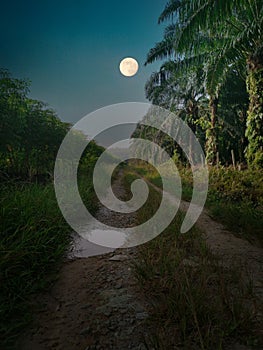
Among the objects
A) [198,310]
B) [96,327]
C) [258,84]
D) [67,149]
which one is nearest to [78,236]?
[96,327]

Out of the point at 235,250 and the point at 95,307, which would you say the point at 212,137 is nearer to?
the point at 235,250

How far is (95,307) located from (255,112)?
9.96 metres

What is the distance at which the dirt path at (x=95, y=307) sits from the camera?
133 centimetres

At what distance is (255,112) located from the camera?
840cm

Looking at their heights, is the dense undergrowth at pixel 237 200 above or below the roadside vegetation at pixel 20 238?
below

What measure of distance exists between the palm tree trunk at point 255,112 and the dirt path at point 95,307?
6926mm

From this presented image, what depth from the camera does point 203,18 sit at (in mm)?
5398

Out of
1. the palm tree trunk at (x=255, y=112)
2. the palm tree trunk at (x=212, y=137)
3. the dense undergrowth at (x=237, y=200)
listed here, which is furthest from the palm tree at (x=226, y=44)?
the palm tree trunk at (x=212, y=137)

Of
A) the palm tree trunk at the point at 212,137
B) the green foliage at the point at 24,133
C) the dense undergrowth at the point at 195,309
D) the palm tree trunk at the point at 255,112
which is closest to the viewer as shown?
the dense undergrowth at the point at 195,309

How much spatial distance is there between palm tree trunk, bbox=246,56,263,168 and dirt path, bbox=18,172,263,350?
693 cm

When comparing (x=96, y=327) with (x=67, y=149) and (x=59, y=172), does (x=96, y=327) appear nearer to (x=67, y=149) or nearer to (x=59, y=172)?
(x=59, y=172)

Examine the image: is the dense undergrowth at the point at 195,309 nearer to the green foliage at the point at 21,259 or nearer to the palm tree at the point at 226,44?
the green foliage at the point at 21,259

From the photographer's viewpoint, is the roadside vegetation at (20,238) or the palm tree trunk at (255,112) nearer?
the roadside vegetation at (20,238)

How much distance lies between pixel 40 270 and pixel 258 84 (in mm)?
10542
